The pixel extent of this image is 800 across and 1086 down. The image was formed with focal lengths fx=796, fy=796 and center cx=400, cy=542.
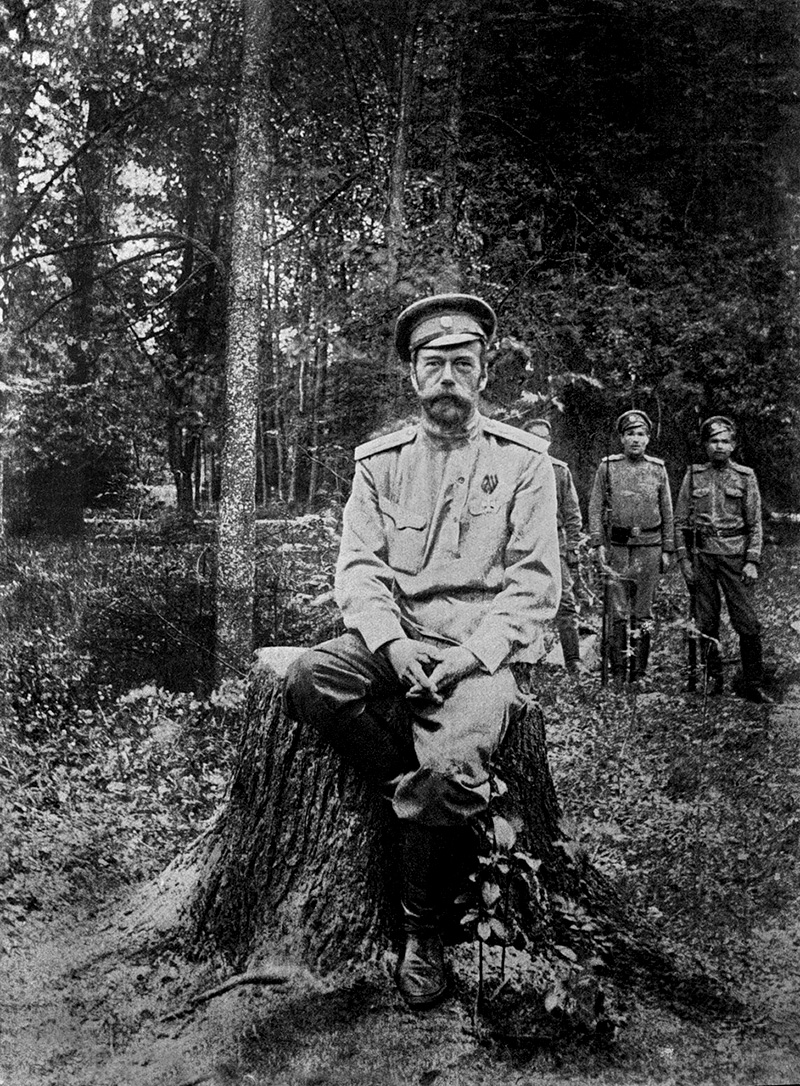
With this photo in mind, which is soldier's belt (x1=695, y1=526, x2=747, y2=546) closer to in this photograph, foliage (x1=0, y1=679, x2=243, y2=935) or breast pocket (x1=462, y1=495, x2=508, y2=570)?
breast pocket (x1=462, y1=495, x2=508, y2=570)

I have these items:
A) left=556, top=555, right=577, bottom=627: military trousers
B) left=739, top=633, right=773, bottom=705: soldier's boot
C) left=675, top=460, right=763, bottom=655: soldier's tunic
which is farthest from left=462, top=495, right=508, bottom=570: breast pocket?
left=739, top=633, right=773, bottom=705: soldier's boot

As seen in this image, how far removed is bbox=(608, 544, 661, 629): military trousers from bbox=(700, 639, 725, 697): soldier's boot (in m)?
0.25

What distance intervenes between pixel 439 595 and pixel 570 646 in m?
0.64

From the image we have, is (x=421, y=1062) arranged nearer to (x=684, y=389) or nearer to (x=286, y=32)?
(x=684, y=389)

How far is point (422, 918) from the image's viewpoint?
2744 millimetres

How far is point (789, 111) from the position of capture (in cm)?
346

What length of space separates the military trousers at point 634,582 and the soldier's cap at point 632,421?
50 cm

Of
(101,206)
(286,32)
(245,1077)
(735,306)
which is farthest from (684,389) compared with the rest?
(245,1077)

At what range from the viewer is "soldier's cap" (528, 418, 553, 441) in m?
3.20

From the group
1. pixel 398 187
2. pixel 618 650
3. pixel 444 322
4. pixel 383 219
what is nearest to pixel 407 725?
pixel 618 650

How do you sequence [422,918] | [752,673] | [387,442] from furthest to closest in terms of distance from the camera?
1. [752,673]
2. [387,442]
3. [422,918]

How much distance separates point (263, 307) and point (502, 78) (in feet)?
4.51

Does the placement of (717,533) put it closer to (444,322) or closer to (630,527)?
(630,527)

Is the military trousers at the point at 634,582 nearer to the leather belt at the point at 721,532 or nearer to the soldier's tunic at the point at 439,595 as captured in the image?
the leather belt at the point at 721,532
